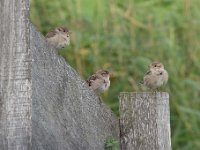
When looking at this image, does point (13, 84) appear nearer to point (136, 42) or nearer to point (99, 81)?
point (99, 81)

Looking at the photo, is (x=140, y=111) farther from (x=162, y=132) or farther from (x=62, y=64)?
(x=62, y=64)

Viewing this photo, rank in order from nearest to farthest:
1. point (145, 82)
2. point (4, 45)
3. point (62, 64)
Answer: point (4, 45)
point (62, 64)
point (145, 82)

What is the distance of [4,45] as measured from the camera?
3.34m

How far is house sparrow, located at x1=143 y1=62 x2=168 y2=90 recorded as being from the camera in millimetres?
7203

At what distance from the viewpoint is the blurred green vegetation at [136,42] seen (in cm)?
845

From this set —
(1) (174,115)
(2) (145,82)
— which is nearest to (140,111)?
(2) (145,82)

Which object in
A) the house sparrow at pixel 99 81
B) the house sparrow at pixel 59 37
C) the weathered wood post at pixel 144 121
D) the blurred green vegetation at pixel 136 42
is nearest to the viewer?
the weathered wood post at pixel 144 121

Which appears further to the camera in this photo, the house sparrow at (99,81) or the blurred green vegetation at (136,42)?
the blurred green vegetation at (136,42)

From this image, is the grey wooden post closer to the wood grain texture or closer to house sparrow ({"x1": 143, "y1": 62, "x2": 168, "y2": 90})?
the wood grain texture

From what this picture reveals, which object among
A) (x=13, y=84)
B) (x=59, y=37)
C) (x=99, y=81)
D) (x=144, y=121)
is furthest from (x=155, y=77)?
(x=13, y=84)

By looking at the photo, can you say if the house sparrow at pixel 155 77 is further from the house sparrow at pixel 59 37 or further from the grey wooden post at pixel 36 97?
the grey wooden post at pixel 36 97

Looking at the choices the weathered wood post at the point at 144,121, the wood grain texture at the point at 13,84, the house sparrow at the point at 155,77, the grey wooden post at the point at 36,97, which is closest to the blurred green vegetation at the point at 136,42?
the house sparrow at the point at 155,77

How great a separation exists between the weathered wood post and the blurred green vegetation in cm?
404

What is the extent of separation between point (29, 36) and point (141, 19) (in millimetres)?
5532
